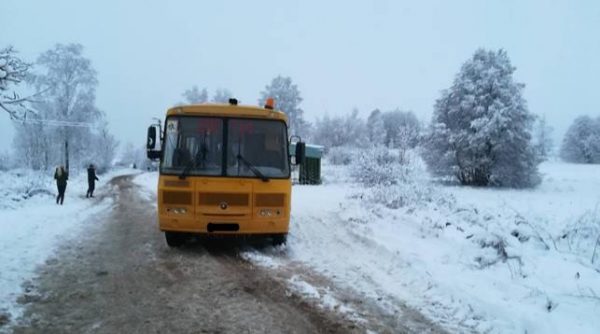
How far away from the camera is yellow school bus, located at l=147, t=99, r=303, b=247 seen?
8.52 meters

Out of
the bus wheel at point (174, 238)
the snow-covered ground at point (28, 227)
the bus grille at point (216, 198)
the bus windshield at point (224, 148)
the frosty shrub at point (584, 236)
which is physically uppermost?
the bus windshield at point (224, 148)

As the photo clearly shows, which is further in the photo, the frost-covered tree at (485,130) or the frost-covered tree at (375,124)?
the frost-covered tree at (375,124)

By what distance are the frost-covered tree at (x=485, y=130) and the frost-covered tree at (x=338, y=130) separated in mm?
42631

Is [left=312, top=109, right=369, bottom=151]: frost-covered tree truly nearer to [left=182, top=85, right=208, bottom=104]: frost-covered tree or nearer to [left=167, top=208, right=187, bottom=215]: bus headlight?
[left=182, top=85, right=208, bottom=104]: frost-covered tree

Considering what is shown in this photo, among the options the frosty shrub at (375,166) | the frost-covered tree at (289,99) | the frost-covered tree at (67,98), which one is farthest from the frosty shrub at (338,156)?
the frost-covered tree at (67,98)

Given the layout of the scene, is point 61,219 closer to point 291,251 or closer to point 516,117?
point 291,251

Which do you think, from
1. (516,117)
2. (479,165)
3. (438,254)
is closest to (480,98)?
(516,117)

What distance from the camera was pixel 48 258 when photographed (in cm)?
832

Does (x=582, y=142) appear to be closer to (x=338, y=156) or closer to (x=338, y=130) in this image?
(x=338, y=130)

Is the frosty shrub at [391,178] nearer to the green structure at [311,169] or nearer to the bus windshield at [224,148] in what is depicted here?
the green structure at [311,169]

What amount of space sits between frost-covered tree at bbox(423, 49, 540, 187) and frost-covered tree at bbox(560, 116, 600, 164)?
59854mm

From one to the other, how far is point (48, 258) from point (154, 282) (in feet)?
9.59

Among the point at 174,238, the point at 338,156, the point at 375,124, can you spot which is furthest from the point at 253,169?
the point at 375,124

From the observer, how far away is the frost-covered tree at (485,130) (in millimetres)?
30797
